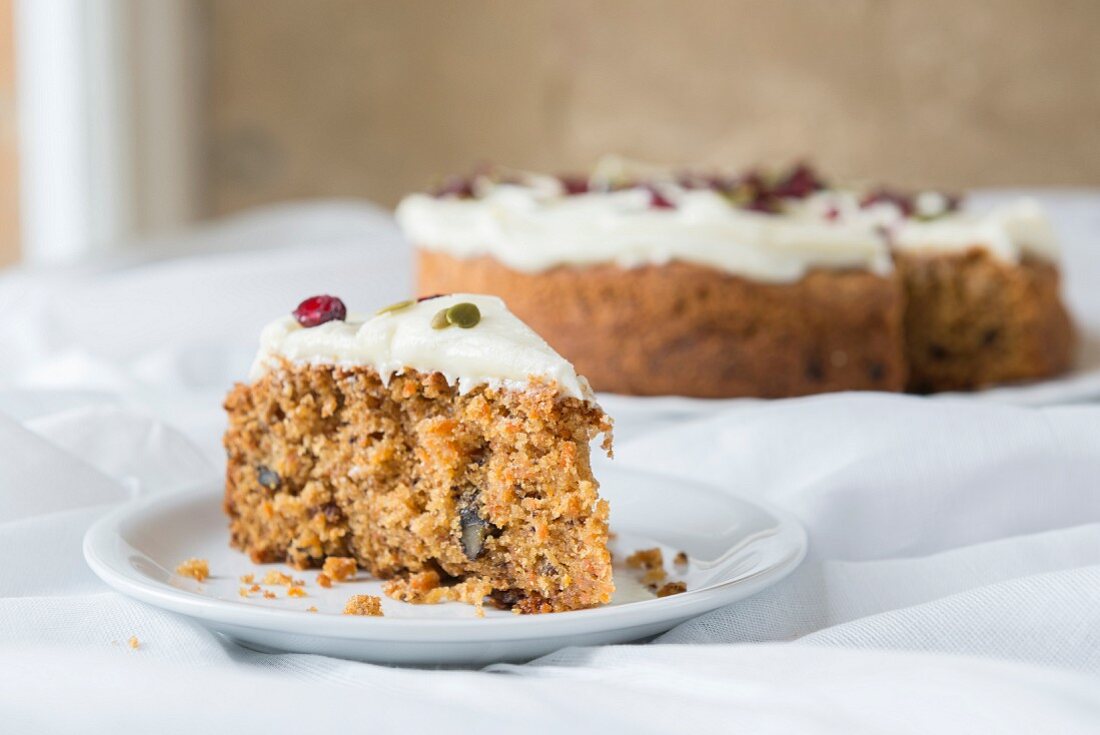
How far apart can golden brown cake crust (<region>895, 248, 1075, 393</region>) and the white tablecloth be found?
0.95 meters

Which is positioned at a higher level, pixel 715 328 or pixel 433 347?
pixel 433 347

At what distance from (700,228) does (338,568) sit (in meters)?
1.50

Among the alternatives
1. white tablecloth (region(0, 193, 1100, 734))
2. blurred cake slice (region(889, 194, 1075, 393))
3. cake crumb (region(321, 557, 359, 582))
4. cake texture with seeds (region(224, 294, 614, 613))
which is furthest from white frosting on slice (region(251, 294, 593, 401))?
blurred cake slice (region(889, 194, 1075, 393))

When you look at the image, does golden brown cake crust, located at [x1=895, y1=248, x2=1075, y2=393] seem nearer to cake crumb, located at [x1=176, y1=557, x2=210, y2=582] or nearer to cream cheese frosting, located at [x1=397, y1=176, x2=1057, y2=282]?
cream cheese frosting, located at [x1=397, y1=176, x2=1057, y2=282]

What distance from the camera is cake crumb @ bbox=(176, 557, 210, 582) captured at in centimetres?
161

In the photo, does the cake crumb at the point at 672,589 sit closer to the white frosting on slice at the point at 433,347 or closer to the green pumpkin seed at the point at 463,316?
the white frosting on slice at the point at 433,347

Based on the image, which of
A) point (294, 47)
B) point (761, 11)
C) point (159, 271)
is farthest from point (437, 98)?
point (159, 271)

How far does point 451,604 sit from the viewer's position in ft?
5.07

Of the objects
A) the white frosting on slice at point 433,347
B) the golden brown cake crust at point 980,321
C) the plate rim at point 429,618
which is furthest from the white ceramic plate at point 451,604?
the golden brown cake crust at point 980,321

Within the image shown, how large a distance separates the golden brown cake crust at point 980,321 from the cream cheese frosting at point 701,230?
0.04 metres

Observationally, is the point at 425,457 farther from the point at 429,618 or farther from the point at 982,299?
the point at 982,299

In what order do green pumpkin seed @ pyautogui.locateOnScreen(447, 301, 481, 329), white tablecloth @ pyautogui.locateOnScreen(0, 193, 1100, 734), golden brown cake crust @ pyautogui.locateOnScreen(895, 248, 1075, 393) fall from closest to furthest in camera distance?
white tablecloth @ pyautogui.locateOnScreen(0, 193, 1100, 734) → green pumpkin seed @ pyautogui.locateOnScreen(447, 301, 481, 329) → golden brown cake crust @ pyautogui.locateOnScreen(895, 248, 1075, 393)

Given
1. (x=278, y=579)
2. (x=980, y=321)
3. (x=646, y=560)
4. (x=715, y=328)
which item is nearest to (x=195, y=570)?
(x=278, y=579)

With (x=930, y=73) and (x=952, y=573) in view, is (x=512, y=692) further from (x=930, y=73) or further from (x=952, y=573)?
(x=930, y=73)
